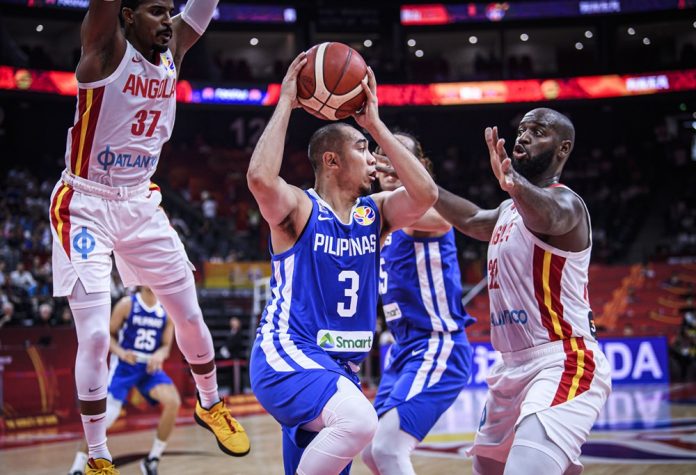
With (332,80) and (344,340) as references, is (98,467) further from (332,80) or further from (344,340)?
(332,80)

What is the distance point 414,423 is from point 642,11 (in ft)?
97.0

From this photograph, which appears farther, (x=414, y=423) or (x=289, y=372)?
(x=414, y=423)

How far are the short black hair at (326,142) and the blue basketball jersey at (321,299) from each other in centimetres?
31

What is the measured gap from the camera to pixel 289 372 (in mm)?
3988

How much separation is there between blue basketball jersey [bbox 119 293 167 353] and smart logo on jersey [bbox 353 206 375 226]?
16.8 feet

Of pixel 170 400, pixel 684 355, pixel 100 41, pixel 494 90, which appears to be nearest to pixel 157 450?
pixel 170 400

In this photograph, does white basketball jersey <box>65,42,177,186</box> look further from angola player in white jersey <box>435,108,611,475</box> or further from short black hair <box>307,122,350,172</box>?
angola player in white jersey <box>435,108,611,475</box>

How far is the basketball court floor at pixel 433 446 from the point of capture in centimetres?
767

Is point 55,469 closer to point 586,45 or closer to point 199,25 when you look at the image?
point 199,25

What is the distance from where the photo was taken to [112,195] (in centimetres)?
487

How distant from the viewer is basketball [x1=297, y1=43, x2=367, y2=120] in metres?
4.20

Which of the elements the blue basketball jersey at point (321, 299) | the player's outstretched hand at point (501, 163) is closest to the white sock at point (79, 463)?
the blue basketball jersey at point (321, 299)

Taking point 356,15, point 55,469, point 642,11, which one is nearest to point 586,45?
point 642,11

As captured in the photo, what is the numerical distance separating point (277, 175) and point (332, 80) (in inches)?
22.7
